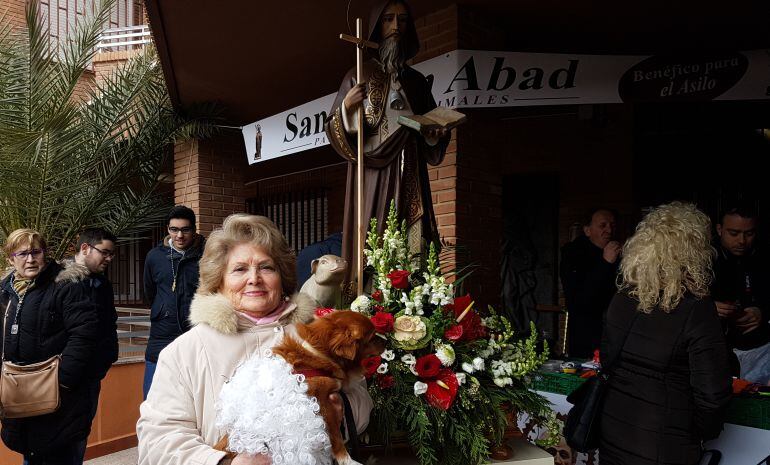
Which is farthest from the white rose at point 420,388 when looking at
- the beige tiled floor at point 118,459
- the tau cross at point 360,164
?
the beige tiled floor at point 118,459

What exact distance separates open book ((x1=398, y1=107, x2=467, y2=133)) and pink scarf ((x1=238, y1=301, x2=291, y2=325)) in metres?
0.99

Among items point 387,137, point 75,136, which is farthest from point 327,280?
point 75,136

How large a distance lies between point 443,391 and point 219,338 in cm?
77

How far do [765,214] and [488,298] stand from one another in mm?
3238

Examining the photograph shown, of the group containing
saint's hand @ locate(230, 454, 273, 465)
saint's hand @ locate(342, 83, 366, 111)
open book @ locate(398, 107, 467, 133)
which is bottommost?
saint's hand @ locate(230, 454, 273, 465)

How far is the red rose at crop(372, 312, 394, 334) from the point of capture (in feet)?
6.41

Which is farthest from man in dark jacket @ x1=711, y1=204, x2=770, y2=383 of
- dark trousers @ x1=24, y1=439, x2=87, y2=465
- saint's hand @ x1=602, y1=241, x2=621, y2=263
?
dark trousers @ x1=24, y1=439, x2=87, y2=465

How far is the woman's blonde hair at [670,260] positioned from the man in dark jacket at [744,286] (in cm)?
62

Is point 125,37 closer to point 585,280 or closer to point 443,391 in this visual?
point 585,280

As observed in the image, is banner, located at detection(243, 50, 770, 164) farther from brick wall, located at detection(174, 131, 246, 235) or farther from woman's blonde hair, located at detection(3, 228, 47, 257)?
brick wall, located at detection(174, 131, 246, 235)

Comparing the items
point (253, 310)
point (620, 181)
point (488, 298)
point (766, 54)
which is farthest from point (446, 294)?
point (620, 181)

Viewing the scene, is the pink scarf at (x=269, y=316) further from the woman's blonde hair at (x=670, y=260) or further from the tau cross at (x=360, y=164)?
the woman's blonde hair at (x=670, y=260)

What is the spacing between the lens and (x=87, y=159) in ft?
21.5

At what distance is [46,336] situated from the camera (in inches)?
131
